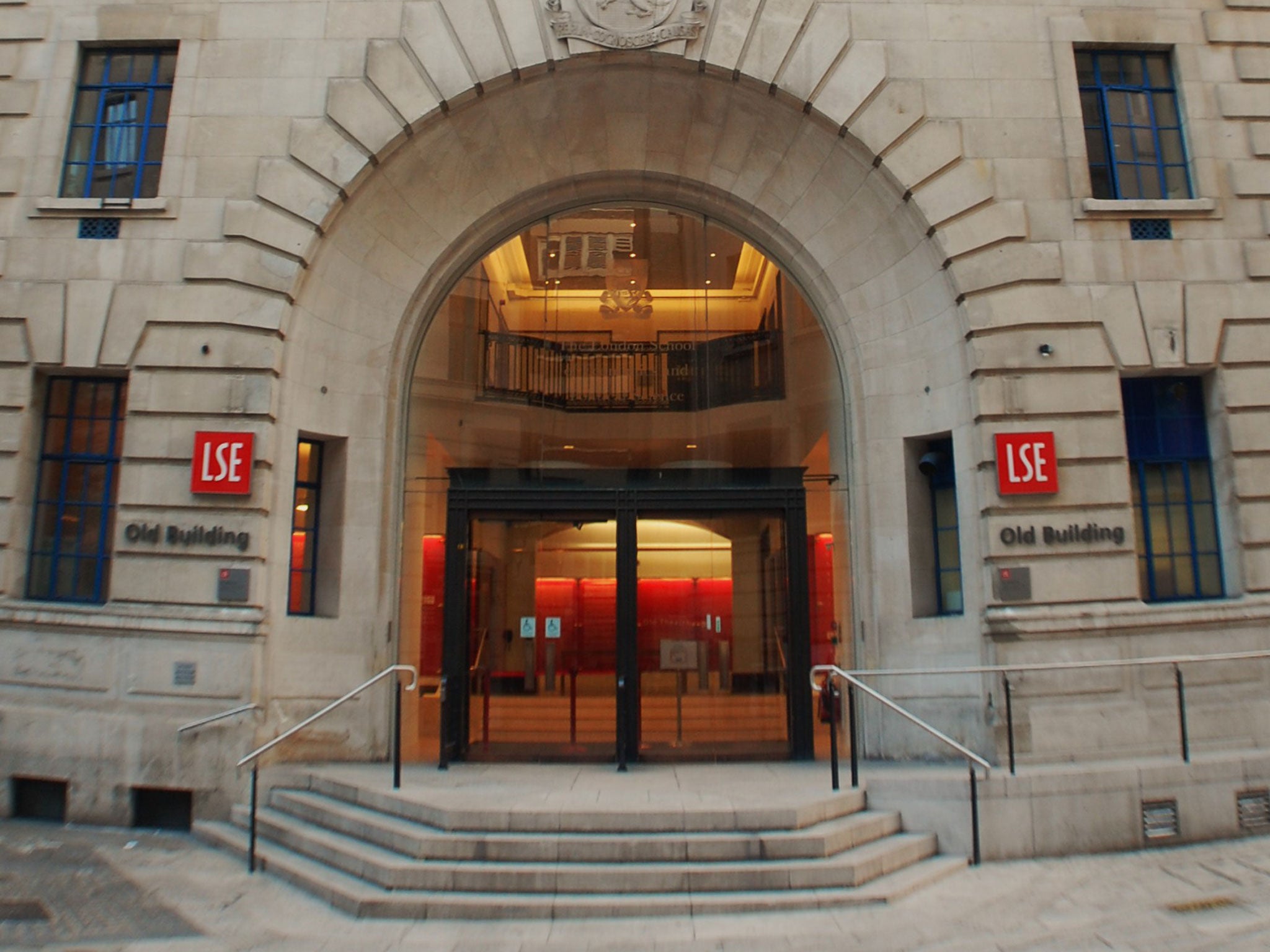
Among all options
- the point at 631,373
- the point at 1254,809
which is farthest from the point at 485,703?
the point at 1254,809

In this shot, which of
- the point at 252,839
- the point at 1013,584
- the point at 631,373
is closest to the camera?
the point at 252,839

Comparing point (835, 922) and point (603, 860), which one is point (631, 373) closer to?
point (603, 860)

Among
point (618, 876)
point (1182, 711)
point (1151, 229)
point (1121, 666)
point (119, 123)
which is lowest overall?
point (618, 876)

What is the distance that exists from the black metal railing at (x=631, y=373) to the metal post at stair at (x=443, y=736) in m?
4.14

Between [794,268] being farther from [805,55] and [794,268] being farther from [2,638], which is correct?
[2,638]

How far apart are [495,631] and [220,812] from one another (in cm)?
378

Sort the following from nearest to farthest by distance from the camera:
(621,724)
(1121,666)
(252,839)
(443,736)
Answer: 1. (252,839)
2. (1121,666)
3. (443,736)
4. (621,724)

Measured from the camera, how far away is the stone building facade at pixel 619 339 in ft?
33.4

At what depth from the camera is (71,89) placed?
11391mm

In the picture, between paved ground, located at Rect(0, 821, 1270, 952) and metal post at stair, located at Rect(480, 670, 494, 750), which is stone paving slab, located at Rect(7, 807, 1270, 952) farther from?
metal post at stair, located at Rect(480, 670, 494, 750)

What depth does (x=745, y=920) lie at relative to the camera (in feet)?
23.3

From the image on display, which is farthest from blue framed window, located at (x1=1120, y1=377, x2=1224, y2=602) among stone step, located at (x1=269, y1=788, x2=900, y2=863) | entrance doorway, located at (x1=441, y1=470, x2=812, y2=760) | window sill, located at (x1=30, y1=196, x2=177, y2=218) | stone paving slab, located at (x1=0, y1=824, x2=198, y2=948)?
window sill, located at (x1=30, y1=196, x2=177, y2=218)

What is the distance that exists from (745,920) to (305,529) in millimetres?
7617

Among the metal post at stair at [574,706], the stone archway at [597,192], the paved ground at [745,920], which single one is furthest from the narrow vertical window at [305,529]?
the paved ground at [745,920]
